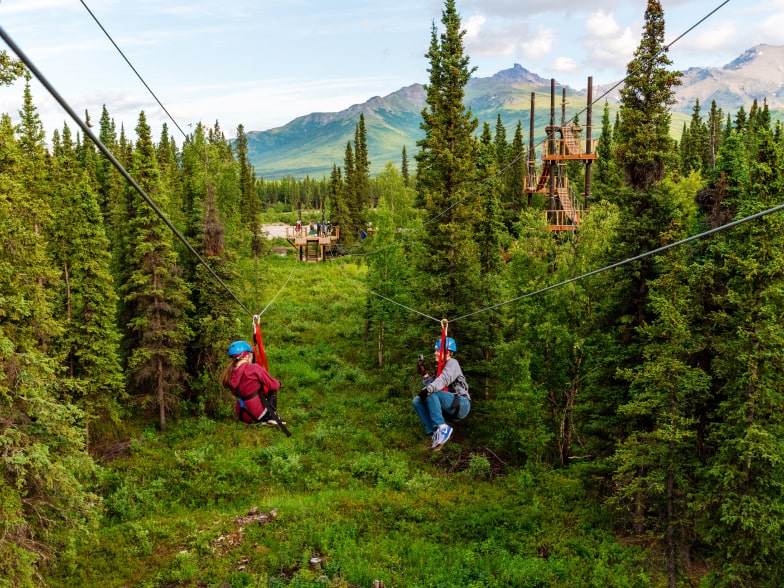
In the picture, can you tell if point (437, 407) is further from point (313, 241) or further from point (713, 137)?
point (713, 137)

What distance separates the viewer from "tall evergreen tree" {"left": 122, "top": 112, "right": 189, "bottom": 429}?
97.0ft

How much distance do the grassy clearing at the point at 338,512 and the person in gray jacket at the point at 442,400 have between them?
873 centimetres

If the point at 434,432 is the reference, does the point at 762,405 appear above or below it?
below

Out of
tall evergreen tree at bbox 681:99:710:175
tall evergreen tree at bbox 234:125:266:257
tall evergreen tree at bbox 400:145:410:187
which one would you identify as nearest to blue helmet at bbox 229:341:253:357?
tall evergreen tree at bbox 234:125:266:257

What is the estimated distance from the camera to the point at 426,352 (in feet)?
96.2

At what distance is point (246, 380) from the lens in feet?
35.7

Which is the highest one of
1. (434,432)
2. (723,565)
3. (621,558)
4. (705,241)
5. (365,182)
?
(365,182)

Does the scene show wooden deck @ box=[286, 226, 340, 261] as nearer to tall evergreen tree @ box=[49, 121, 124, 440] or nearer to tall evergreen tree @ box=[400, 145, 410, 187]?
tall evergreen tree @ box=[400, 145, 410, 187]

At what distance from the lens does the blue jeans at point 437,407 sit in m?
11.9

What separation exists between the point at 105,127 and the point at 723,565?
8064 centimetres

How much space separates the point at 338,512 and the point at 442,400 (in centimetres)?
1304

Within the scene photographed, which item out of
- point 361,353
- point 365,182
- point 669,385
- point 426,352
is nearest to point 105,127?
point 365,182

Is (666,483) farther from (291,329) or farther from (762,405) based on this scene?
(291,329)

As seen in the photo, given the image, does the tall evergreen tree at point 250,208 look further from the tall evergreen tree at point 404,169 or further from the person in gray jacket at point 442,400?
the person in gray jacket at point 442,400
